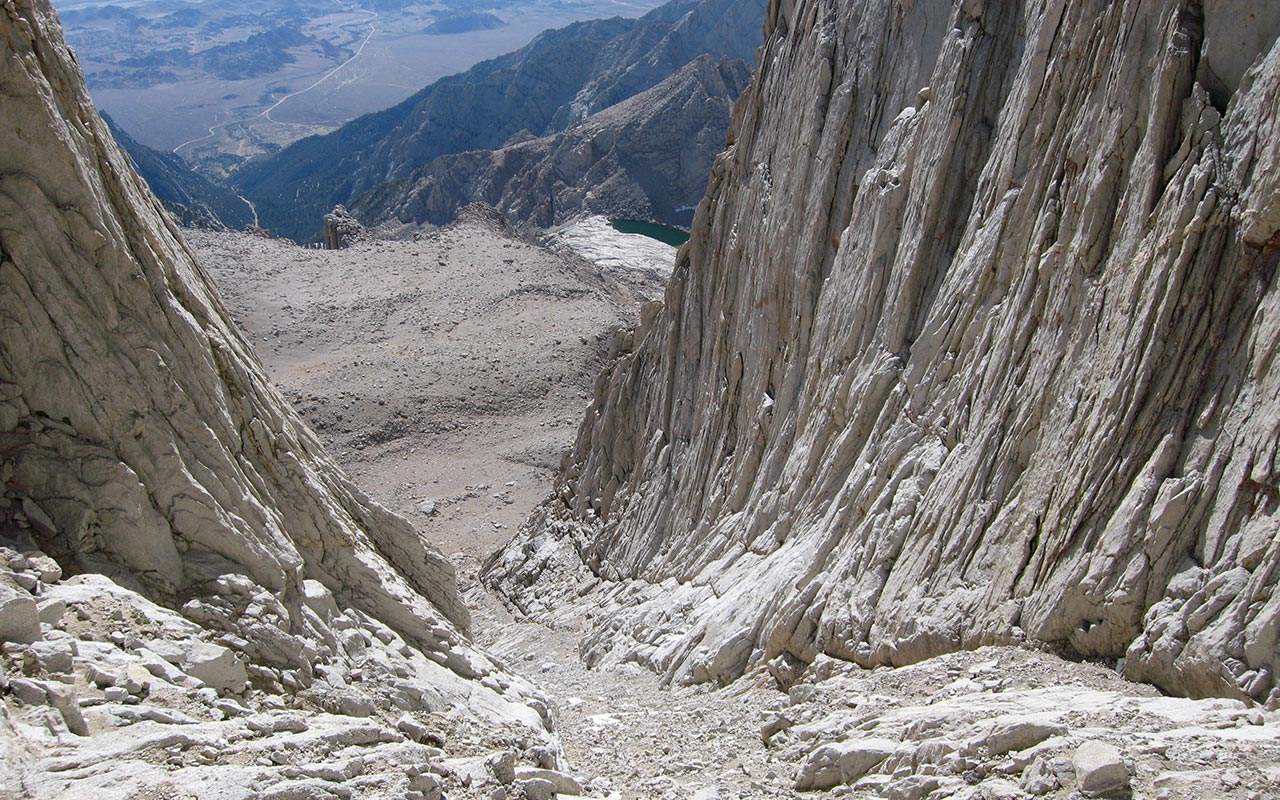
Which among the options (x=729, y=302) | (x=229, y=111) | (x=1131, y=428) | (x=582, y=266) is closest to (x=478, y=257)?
(x=582, y=266)

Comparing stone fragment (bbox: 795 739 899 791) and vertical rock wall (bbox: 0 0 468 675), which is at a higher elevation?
vertical rock wall (bbox: 0 0 468 675)

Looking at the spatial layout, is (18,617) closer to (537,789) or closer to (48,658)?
(48,658)

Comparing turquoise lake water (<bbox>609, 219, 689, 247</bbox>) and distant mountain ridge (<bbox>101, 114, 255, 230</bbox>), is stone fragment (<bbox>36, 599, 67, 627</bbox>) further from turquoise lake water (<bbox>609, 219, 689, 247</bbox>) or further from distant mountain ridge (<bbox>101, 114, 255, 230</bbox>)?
distant mountain ridge (<bbox>101, 114, 255, 230</bbox>)

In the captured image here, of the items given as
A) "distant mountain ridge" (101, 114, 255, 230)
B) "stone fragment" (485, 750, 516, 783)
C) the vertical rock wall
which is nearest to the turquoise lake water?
"distant mountain ridge" (101, 114, 255, 230)

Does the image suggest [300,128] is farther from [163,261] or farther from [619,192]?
[163,261]

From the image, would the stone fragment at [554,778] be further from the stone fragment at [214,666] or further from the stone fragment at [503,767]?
the stone fragment at [214,666]

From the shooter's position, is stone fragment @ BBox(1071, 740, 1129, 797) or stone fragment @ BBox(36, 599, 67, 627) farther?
stone fragment @ BBox(36, 599, 67, 627)

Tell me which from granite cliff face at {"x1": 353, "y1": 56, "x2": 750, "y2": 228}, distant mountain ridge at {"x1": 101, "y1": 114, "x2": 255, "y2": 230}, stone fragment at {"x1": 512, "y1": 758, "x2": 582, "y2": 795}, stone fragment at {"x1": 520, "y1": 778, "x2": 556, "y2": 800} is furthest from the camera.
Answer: distant mountain ridge at {"x1": 101, "y1": 114, "x2": 255, "y2": 230}
